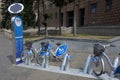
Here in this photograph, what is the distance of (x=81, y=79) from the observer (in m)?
7.21

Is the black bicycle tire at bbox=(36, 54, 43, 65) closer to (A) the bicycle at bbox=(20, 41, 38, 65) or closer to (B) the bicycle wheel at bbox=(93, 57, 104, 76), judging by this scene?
(A) the bicycle at bbox=(20, 41, 38, 65)

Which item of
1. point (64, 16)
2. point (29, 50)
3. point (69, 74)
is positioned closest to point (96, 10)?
point (64, 16)

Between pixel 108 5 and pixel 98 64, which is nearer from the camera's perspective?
pixel 98 64

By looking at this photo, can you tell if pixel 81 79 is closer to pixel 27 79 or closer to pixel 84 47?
pixel 27 79

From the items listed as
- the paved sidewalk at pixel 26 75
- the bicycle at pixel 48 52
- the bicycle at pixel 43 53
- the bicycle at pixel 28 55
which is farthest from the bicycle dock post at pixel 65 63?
the bicycle at pixel 28 55

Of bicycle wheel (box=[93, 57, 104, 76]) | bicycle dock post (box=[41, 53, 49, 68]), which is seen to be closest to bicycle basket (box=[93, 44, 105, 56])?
bicycle wheel (box=[93, 57, 104, 76])

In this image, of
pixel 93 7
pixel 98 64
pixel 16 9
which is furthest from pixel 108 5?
pixel 98 64

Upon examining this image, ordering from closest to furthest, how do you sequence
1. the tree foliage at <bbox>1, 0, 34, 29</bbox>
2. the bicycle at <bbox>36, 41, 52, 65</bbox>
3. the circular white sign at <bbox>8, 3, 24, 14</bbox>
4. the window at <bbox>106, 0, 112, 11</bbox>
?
the bicycle at <bbox>36, 41, 52, 65</bbox>, the circular white sign at <bbox>8, 3, 24, 14</bbox>, the window at <bbox>106, 0, 112, 11</bbox>, the tree foliage at <bbox>1, 0, 34, 29</bbox>

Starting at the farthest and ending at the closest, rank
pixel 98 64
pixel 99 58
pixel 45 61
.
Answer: pixel 45 61, pixel 98 64, pixel 99 58

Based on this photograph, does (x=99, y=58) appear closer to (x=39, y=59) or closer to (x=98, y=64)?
(x=98, y=64)

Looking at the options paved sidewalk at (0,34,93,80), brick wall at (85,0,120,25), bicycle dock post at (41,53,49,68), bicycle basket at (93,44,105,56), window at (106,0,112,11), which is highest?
window at (106,0,112,11)

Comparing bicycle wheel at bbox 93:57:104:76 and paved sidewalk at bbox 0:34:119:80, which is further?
paved sidewalk at bbox 0:34:119:80

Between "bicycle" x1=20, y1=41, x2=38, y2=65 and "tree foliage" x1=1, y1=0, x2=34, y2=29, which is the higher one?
"tree foliage" x1=1, y1=0, x2=34, y2=29

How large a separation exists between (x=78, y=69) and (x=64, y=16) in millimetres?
29880
